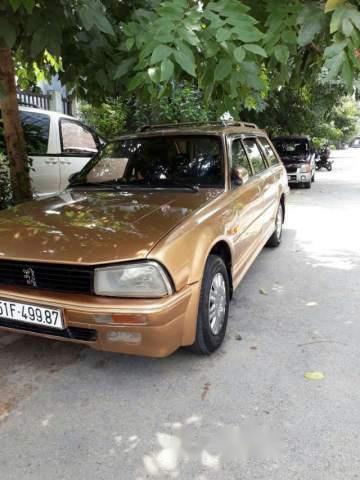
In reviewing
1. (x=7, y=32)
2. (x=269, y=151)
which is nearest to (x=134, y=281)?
(x=7, y=32)

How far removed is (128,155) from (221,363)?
7.16 ft

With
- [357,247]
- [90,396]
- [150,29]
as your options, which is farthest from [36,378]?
[357,247]

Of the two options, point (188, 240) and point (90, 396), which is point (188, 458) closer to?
point (90, 396)

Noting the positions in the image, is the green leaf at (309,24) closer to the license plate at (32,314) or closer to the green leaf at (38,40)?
the green leaf at (38,40)

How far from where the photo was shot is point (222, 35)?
2.58 meters

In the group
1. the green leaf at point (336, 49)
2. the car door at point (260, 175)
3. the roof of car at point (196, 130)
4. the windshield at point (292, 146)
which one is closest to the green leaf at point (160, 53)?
the green leaf at point (336, 49)

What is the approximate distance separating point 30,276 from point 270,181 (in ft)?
11.6

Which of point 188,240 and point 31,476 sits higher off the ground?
point 188,240

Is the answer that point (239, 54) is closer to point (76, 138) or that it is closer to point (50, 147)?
point (50, 147)

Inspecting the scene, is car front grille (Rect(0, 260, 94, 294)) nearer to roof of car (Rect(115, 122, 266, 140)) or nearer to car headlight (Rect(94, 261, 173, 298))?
car headlight (Rect(94, 261, 173, 298))

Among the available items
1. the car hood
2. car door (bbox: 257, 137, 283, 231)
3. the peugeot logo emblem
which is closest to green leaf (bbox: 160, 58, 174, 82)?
the car hood

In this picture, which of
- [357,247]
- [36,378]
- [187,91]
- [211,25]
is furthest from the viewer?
[187,91]

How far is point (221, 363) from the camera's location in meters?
3.29

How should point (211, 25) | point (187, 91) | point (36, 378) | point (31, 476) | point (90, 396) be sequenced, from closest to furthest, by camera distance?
point (31, 476)
point (211, 25)
point (90, 396)
point (36, 378)
point (187, 91)
